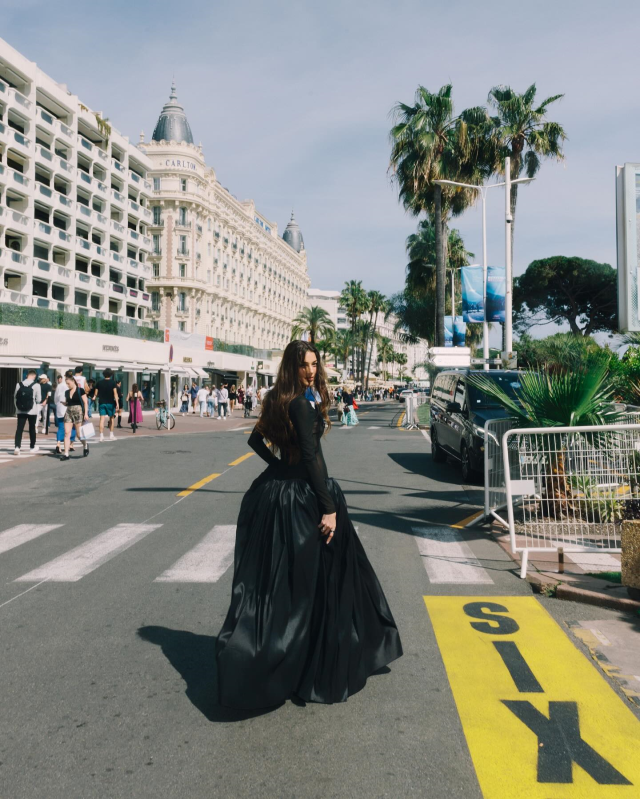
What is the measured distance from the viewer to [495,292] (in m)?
24.8

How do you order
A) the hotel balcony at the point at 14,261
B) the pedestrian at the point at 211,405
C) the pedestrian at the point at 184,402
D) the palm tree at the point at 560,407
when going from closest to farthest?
the palm tree at the point at 560,407 < the pedestrian at the point at 211,405 < the hotel balcony at the point at 14,261 < the pedestrian at the point at 184,402

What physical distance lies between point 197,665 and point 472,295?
946 inches

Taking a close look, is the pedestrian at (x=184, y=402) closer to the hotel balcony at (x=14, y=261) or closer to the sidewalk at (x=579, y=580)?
the hotel balcony at (x=14, y=261)

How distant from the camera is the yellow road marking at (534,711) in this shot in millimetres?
2959

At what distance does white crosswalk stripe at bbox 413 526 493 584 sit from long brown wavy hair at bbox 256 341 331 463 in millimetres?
2906

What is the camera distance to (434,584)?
599 cm

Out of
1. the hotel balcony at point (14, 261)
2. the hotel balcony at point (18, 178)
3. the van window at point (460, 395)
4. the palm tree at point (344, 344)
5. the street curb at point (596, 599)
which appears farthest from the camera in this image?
the palm tree at point (344, 344)

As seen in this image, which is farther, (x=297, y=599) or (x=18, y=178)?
(x=18, y=178)

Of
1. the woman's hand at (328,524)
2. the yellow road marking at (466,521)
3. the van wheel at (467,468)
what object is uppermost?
the woman's hand at (328,524)

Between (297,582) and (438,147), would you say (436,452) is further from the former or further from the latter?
(438,147)

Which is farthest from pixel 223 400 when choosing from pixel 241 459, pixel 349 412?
pixel 241 459

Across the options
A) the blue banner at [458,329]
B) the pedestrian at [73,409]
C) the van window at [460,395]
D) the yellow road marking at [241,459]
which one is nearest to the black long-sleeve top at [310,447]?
the van window at [460,395]

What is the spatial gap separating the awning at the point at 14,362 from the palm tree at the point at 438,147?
17782 mm

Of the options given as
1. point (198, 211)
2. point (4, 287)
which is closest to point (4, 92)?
point (4, 287)
